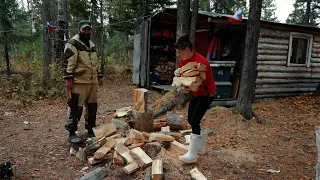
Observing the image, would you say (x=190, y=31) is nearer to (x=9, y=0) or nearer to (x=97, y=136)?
(x=97, y=136)

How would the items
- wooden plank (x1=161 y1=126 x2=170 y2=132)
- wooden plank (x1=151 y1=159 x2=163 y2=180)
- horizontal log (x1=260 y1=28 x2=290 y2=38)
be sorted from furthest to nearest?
horizontal log (x1=260 y1=28 x2=290 y2=38) → wooden plank (x1=161 y1=126 x2=170 y2=132) → wooden plank (x1=151 y1=159 x2=163 y2=180)

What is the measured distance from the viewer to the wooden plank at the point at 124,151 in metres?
3.70

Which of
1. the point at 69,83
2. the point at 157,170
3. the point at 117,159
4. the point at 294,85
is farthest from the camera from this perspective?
the point at 294,85

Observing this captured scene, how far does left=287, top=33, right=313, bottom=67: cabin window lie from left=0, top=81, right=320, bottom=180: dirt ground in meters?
2.61

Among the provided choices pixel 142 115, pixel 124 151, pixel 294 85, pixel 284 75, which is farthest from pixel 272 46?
pixel 124 151

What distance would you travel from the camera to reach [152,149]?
3906 mm

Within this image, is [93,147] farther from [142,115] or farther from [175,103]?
[175,103]

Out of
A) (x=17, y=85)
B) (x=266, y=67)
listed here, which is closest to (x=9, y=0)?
(x=17, y=85)

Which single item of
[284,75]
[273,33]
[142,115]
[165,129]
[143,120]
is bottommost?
[165,129]

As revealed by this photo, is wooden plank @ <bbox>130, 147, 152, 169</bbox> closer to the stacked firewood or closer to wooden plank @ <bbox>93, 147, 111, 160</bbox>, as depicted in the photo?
wooden plank @ <bbox>93, 147, 111, 160</bbox>

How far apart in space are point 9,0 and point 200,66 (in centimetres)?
1334

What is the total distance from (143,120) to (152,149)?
4.28ft

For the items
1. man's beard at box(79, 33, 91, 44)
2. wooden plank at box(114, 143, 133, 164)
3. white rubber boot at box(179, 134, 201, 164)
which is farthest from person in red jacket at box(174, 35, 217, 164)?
man's beard at box(79, 33, 91, 44)

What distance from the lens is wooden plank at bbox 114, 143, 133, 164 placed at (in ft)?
12.1
